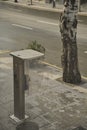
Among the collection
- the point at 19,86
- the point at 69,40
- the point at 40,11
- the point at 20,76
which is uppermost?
the point at 69,40

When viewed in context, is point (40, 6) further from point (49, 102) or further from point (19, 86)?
point (19, 86)

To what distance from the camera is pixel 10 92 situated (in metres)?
8.99

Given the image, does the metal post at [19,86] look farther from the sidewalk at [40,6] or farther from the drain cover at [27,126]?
the sidewalk at [40,6]

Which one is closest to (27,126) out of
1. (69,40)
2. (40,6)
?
(69,40)

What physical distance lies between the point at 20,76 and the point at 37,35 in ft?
33.7

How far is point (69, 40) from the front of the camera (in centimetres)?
934

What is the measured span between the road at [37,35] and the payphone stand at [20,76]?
4.16 metres

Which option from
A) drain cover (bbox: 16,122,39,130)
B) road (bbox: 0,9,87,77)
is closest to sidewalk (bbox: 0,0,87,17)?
road (bbox: 0,9,87,77)

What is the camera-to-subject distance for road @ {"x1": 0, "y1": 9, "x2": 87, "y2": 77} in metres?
13.4

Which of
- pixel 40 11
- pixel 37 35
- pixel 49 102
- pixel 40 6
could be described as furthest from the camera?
pixel 40 6

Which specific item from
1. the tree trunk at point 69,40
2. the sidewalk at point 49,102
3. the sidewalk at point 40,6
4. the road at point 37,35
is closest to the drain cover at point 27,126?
the sidewalk at point 49,102

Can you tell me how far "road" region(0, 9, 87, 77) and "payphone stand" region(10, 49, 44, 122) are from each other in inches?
164

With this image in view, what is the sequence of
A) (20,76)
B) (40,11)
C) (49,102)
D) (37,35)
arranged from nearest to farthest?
(20,76)
(49,102)
(37,35)
(40,11)

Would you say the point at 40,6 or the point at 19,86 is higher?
the point at 19,86
